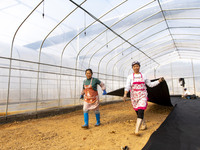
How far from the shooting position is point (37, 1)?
4.25m

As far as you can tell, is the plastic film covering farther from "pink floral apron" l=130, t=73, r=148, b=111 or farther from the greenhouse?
"pink floral apron" l=130, t=73, r=148, b=111

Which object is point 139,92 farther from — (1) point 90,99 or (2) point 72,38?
(2) point 72,38

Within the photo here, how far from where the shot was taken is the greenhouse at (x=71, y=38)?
16.5 feet

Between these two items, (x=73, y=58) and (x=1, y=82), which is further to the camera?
(x=73, y=58)

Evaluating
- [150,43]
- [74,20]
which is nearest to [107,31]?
[74,20]

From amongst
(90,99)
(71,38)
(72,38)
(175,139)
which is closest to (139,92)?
(175,139)

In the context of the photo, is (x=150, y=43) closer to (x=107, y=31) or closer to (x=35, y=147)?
(x=107, y=31)

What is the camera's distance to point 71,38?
7.03 meters

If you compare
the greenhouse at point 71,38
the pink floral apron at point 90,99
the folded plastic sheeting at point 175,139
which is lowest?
the folded plastic sheeting at point 175,139

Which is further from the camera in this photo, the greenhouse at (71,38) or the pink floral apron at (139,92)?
the greenhouse at (71,38)

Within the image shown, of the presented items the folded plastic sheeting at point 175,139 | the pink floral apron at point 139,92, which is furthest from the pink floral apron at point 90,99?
the folded plastic sheeting at point 175,139

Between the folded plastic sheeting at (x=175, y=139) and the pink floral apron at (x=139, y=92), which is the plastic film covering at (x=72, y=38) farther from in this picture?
the folded plastic sheeting at (x=175, y=139)

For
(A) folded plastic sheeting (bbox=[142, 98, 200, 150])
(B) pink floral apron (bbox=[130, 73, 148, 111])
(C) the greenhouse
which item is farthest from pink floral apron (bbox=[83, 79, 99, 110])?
(C) the greenhouse

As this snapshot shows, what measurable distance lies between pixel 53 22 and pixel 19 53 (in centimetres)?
337
